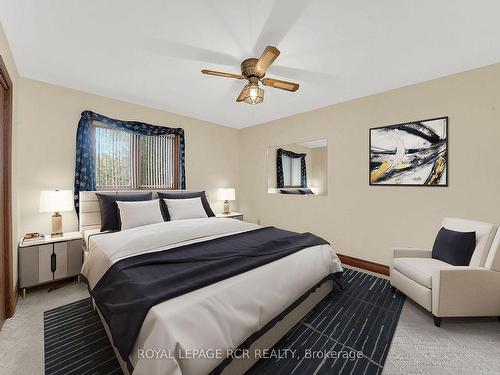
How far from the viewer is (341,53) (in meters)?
2.21

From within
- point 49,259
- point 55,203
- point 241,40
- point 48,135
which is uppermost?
point 241,40

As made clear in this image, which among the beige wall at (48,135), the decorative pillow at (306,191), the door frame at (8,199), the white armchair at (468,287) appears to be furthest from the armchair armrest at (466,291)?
the beige wall at (48,135)

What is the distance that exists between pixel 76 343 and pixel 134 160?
2607 millimetres

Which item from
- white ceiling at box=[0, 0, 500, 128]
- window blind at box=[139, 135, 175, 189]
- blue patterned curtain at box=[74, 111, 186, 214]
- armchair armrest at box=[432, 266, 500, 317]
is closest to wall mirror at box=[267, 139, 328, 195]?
white ceiling at box=[0, 0, 500, 128]

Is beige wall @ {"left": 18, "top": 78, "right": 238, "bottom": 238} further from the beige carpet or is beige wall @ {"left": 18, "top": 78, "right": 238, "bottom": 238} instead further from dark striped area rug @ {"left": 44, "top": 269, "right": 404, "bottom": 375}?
dark striped area rug @ {"left": 44, "top": 269, "right": 404, "bottom": 375}

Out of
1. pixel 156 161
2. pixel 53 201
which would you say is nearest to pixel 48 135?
pixel 53 201

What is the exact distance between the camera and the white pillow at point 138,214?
110 inches

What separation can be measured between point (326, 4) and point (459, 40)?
4.55 feet

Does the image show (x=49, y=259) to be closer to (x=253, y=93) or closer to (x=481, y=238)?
(x=253, y=93)

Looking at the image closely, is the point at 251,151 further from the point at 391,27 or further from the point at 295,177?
the point at 391,27

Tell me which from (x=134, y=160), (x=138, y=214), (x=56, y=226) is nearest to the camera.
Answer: (x=56, y=226)

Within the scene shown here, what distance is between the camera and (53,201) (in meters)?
→ 2.64

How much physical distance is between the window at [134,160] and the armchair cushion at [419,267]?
359 centimetres

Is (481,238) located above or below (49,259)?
above
